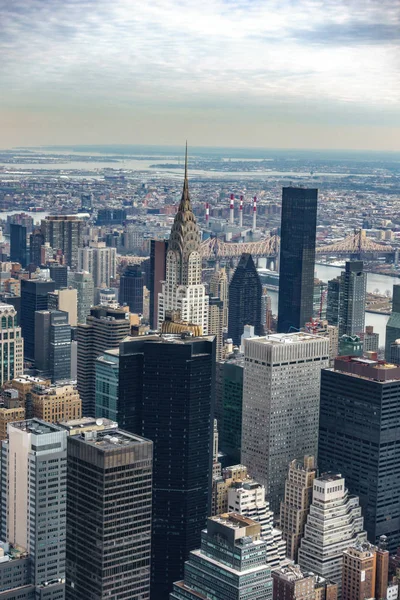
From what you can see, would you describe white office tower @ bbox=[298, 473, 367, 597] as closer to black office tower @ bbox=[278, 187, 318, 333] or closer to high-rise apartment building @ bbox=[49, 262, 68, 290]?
black office tower @ bbox=[278, 187, 318, 333]

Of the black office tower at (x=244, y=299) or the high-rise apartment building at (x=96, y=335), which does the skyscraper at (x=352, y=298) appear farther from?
the high-rise apartment building at (x=96, y=335)

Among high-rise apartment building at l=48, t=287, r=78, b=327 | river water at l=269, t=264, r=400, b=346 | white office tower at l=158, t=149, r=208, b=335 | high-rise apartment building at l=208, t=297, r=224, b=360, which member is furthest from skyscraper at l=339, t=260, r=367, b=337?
high-rise apartment building at l=48, t=287, r=78, b=327

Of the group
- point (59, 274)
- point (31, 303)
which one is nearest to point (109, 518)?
point (31, 303)

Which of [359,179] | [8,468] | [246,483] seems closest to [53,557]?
[8,468]

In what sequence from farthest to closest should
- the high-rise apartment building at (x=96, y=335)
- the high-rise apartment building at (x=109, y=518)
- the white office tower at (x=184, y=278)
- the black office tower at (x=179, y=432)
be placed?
the white office tower at (x=184, y=278)
the high-rise apartment building at (x=96, y=335)
the black office tower at (x=179, y=432)
the high-rise apartment building at (x=109, y=518)

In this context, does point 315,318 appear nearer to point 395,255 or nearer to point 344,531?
point 395,255

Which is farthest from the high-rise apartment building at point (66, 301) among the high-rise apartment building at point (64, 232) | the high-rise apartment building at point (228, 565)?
the high-rise apartment building at point (228, 565)
